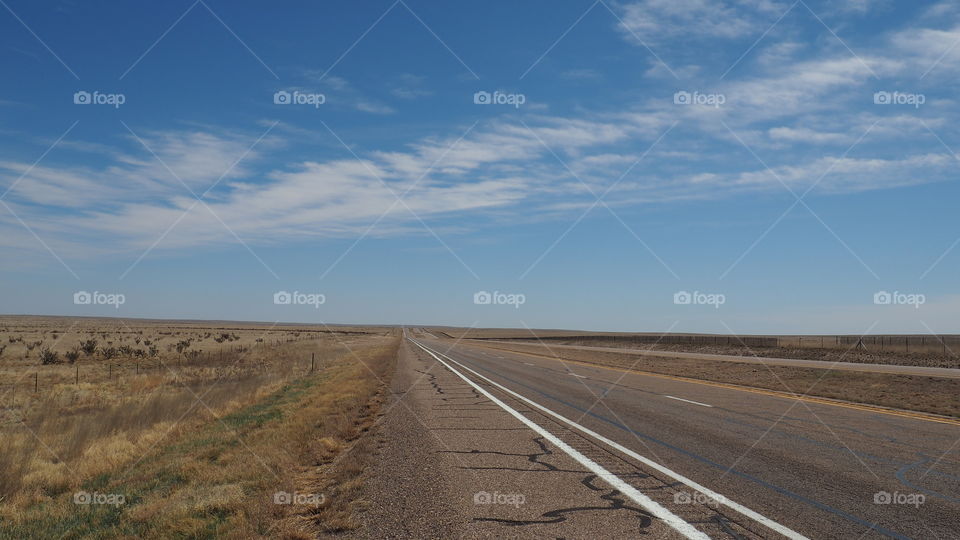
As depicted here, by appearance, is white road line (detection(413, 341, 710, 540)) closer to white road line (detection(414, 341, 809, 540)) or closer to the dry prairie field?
white road line (detection(414, 341, 809, 540))

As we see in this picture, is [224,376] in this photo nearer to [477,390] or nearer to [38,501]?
[477,390]

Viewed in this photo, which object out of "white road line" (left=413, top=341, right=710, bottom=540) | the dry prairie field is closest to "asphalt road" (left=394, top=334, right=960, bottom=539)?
"white road line" (left=413, top=341, right=710, bottom=540)

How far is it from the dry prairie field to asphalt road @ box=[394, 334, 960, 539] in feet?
5.15

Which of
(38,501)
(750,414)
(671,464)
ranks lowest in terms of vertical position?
(38,501)

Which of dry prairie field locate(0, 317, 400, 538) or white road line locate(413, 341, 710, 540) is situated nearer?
white road line locate(413, 341, 710, 540)

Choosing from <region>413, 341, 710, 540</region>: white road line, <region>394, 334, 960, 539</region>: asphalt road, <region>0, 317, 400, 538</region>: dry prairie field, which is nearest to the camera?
<region>413, 341, 710, 540</region>: white road line

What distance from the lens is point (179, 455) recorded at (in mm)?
14305

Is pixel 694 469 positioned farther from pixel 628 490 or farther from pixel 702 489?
pixel 628 490

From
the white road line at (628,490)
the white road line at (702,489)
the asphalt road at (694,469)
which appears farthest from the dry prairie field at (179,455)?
the white road line at (702,489)

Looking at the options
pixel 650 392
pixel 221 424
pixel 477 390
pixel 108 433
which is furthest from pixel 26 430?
pixel 650 392

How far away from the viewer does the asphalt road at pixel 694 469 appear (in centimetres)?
589

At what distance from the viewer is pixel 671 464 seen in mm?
8500

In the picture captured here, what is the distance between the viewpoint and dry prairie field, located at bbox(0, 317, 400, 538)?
7.35 m

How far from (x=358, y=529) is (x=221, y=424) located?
1388 centimetres
